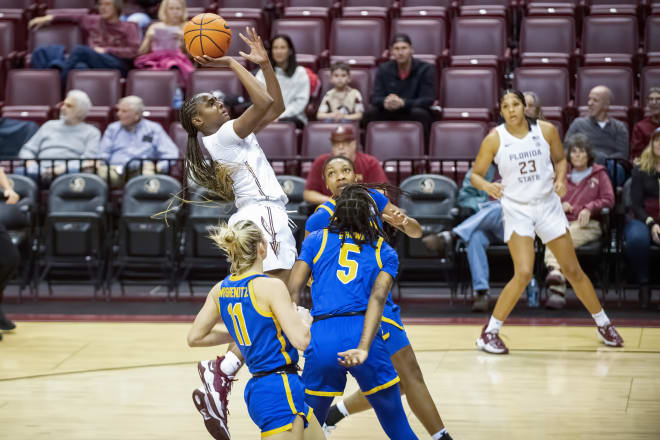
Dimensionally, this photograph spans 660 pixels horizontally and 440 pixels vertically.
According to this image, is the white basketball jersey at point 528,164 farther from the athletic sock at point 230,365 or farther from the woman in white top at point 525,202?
the athletic sock at point 230,365

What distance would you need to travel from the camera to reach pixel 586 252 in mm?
7836

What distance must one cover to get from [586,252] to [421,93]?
2193 millimetres

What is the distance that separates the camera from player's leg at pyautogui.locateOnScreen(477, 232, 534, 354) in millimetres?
6172

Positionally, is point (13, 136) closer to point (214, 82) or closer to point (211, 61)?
point (214, 82)

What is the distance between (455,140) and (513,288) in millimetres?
2781

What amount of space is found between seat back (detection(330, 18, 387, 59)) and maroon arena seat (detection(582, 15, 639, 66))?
1.94m

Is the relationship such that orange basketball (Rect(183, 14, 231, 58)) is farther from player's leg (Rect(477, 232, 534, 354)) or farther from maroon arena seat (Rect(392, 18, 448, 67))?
maroon arena seat (Rect(392, 18, 448, 67))

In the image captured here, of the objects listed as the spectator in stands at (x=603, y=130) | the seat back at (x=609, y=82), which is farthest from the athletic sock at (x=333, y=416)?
the seat back at (x=609, y=82)

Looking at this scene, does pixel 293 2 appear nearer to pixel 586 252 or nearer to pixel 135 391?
pixel 586 252

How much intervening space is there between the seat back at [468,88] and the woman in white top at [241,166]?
5013 millimetres

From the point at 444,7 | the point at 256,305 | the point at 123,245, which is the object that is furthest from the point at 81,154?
the point at 256,305

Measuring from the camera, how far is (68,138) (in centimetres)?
904

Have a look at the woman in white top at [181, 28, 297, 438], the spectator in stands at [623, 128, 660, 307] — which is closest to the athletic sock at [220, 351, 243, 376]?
the woman in white top at [181, 28, 297, 438]

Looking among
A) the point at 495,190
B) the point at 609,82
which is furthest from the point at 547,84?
the point at 495,190
